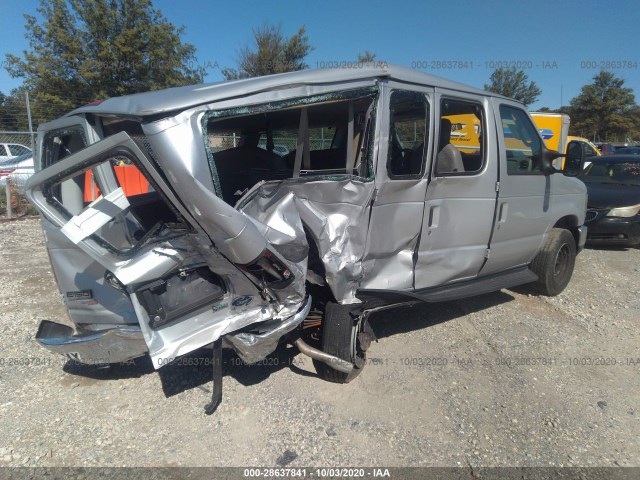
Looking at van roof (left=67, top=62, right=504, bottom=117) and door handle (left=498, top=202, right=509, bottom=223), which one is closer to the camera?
van roof (left=67, top=62, right=504, bottom=117)

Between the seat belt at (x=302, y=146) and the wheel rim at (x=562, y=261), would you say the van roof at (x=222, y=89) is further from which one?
the wheel rim at (x=562, y=261)

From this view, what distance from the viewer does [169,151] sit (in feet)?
7.90

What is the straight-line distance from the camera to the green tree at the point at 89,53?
20.0m

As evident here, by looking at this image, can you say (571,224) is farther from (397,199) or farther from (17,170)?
(17,170)

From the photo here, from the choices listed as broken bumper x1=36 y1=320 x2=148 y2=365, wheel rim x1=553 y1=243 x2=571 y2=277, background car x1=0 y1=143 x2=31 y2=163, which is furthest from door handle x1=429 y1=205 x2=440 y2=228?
background car x1=0 y1=143 x2=31 y2=163

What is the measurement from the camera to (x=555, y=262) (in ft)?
17.2

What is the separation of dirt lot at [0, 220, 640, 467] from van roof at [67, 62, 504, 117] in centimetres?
202

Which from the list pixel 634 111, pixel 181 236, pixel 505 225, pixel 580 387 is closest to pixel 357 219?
pixel 181 236

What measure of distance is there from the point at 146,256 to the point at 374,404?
1.90 m

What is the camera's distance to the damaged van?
2.48m

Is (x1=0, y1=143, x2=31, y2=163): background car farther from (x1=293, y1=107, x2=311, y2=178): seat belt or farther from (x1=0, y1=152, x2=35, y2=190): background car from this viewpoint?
(x1=293, y1=107, x2=311, y2=178): seat belt

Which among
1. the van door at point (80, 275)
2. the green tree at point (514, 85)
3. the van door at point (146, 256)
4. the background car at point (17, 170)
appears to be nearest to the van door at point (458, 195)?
the van door at point (146, 256)

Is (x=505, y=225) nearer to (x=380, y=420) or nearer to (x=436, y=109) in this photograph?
(x=436, y=109)

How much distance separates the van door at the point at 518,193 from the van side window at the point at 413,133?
92cm
